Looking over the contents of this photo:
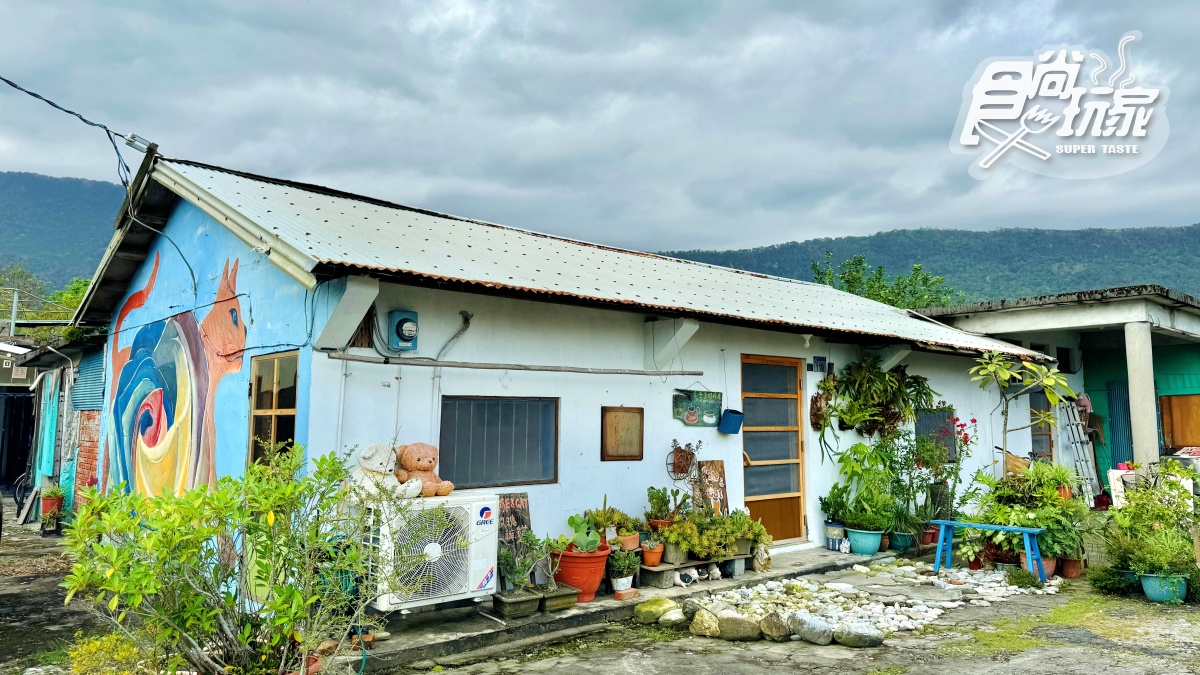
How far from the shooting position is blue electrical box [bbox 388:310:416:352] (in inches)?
250

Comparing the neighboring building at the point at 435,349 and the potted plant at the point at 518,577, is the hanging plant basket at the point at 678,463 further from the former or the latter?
the potted plant at the point at 518,577

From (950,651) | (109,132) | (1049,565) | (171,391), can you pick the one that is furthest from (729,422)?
(109,132)

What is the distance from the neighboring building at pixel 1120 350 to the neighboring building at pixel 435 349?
2986 mm

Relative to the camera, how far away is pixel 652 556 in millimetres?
7578

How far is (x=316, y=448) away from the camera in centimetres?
594

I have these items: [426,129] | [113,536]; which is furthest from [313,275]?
[426,129]

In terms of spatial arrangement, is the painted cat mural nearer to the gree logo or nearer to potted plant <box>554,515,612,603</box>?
the gree logo

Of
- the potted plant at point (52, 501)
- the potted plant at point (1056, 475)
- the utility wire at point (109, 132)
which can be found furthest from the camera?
the potted plant at point (52, 501)

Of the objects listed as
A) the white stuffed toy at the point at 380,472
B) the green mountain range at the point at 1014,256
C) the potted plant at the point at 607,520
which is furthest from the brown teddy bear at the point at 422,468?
the green mountain range at the point at 1014,256

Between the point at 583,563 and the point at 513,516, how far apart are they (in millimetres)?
777

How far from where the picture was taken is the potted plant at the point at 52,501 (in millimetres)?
12703

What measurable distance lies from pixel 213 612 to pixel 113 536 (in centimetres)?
73

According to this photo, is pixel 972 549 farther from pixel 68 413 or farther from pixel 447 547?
pixel 68 413

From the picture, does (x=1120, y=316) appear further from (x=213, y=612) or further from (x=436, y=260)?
(x=213, y=612)
